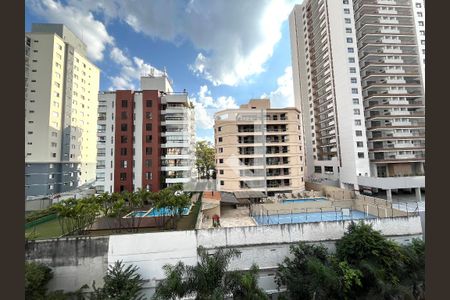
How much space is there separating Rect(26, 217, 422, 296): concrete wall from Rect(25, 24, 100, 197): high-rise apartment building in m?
22.1

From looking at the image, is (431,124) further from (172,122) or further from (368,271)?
(172,122)

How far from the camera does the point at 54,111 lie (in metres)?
30.7

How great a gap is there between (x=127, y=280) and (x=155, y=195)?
22.1 ft

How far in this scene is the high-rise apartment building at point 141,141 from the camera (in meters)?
27.0

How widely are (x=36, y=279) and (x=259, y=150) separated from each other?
23.1 metres

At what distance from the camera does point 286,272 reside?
10.7 m

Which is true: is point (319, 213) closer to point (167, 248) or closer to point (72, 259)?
point (167, 248)

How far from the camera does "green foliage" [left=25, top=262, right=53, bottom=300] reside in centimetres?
905

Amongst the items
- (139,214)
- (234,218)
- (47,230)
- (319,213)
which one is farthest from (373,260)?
(47,230)

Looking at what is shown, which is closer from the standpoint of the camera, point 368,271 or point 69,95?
point 368,271

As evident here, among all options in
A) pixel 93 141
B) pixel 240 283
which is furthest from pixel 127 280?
pixel 93 141

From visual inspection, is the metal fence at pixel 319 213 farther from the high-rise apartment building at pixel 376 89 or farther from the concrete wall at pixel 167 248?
the high-rise apartment building at pixel 376 89

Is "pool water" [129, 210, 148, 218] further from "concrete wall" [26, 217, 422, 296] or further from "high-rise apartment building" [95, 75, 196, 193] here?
"high-rise apartment building" [95, 75, 196, 193]

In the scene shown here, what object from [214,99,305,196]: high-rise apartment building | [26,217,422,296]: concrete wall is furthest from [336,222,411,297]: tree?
[214,99,305,196]: high-rise apartment building
